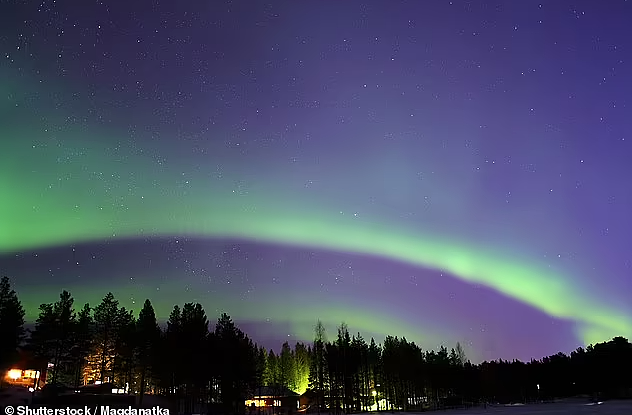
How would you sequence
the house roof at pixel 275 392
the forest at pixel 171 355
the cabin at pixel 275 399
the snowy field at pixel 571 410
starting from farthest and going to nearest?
the house roof at pixel 275 392
the cabin at pixel 275 399
the forest at pixel 171 355
the snowy field at pixel 571 410

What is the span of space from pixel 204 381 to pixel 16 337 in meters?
28.1

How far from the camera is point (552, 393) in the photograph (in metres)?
191

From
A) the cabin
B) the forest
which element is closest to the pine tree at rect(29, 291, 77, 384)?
the forest

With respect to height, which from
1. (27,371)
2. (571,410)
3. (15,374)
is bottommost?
(571,410)

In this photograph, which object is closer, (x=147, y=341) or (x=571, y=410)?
(x=571, y=410)

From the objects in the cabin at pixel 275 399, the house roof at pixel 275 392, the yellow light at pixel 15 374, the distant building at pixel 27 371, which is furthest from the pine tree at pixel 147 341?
the house roof at pixel 275 392

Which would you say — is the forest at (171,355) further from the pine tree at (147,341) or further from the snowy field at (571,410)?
the snowy field at (571,410)

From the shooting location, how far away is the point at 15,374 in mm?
85250

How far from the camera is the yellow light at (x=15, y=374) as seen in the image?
276 feet

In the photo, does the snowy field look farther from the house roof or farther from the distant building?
the distant building

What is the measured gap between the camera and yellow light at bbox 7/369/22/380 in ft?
276

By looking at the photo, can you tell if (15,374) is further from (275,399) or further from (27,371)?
(275,399)

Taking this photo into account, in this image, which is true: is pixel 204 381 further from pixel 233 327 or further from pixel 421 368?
pixel 421 368

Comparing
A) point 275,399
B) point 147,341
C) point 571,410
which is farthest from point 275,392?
point 571,410
